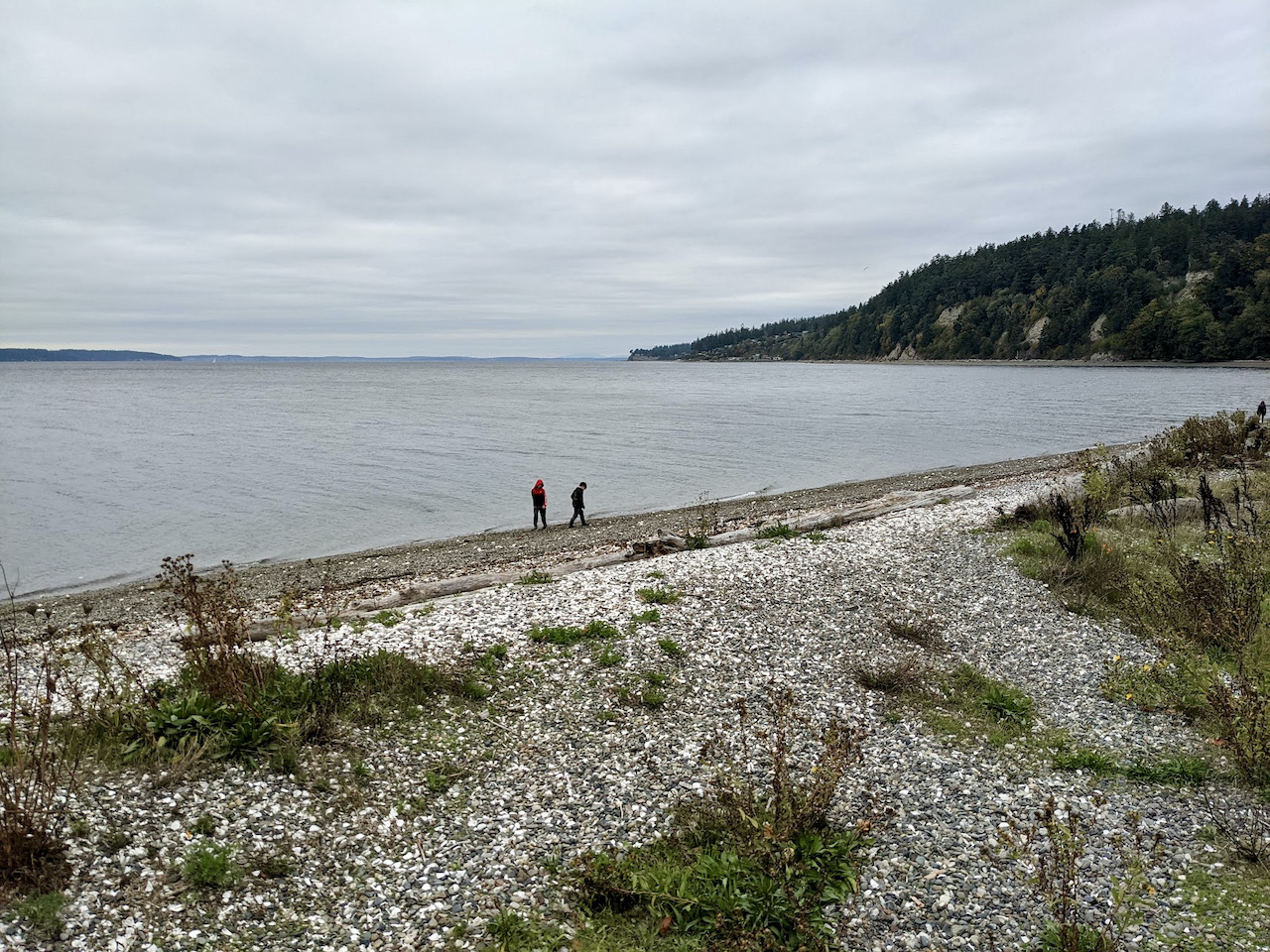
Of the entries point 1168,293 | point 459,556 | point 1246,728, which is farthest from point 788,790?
point 1168,293

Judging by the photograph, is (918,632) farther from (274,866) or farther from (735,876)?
(274,866)

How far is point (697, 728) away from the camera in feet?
31.9

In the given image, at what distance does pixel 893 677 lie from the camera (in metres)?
11.1

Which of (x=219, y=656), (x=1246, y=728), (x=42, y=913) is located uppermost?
(x=219, y=656)

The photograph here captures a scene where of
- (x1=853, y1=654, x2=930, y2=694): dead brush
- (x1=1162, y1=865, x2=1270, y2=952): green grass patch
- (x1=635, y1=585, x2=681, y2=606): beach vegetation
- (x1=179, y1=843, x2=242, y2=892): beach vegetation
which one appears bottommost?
(x1=1162, y1=865, x2=1270, y2=952): green grass patch

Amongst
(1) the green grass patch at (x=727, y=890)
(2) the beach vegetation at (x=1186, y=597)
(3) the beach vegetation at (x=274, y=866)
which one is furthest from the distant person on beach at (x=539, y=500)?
(1) the green grass patch at (x=727, y=890)

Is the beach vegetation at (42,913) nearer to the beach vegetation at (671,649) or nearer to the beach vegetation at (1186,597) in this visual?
the beach vegetation at (671,649)

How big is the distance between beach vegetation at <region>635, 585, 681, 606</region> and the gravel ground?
20 centimetres

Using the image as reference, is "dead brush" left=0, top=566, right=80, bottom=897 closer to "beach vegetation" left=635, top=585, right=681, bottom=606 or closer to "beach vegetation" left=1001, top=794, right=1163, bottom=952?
"beach vegetation" left=1001, top=794, right=1163, bottom=952

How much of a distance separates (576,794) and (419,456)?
48764 millimetres

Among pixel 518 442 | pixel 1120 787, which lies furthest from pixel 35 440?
pixel 1120 787

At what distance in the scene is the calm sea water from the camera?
31.9 metres

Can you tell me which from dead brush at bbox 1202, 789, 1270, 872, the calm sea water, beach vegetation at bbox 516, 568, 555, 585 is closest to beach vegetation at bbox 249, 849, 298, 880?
dead brush at bbox 1202, 789, 1270, 872

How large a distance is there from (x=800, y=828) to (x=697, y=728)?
2756 mm
